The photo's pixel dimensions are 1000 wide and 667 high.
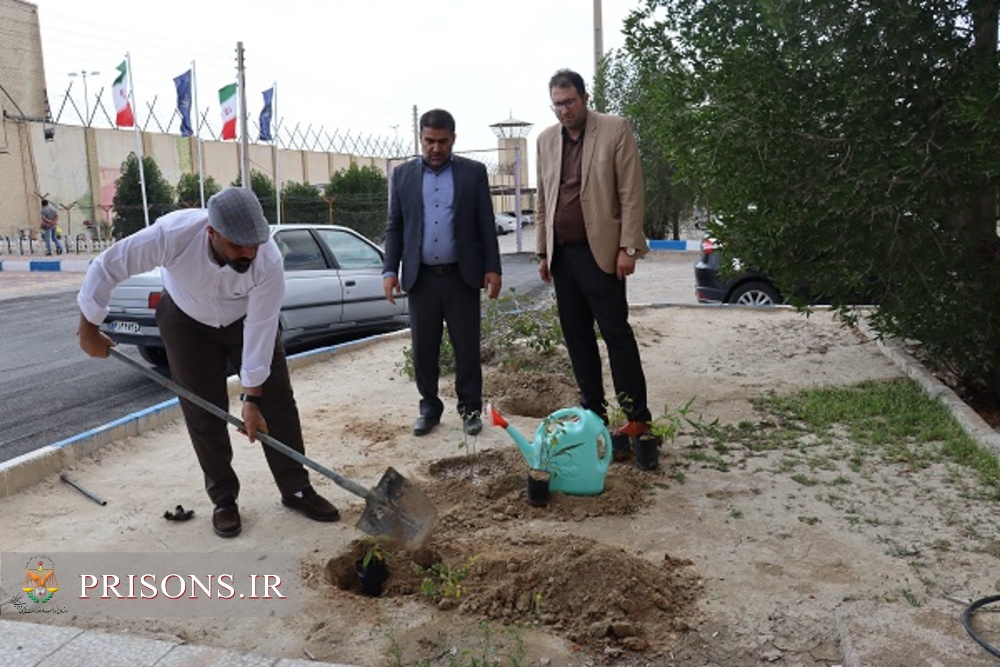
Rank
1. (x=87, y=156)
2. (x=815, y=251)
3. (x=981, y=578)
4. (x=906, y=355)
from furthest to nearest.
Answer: (x=87, y=156), (x=906, y=355), (x=815, y=251), (x=981, y=578)

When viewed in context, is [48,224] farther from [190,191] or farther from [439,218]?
[439,218]

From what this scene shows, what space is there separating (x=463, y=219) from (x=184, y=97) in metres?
22.7

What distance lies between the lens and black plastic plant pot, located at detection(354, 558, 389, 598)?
3.51 metres

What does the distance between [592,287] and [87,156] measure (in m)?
32.9

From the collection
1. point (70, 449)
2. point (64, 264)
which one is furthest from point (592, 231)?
point (64, 264)

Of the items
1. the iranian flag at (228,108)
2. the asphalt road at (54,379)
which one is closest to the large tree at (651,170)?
the asphalt road at (54,379)

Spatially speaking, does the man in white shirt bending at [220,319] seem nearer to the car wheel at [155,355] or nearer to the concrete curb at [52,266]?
the car wheel at [155,355]

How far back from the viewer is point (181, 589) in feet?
11.3

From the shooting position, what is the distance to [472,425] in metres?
5.44

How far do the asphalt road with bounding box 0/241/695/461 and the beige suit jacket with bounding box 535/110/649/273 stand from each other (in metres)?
4.02

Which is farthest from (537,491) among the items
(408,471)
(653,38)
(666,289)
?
(666,289)

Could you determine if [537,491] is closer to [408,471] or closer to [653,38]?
[408,471]

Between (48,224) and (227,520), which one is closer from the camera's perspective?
(227,520)

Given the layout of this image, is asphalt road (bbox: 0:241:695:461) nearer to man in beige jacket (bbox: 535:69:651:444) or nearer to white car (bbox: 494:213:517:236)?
man in beige jacket (bbox: 535:69:651:444)
